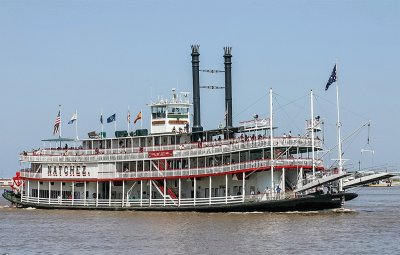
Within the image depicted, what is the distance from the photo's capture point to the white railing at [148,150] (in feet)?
196

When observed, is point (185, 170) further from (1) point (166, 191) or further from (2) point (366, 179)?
(2) point (366, 179)

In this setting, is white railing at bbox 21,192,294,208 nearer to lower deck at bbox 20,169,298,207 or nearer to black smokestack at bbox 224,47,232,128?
lower deck at bbox 20,169,298,207

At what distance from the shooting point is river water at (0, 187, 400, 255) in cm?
4150

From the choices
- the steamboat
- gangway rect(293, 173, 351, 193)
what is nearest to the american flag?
the steamboat

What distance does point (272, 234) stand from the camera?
153 ft

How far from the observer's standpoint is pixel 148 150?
224ft

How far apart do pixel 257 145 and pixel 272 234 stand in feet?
45.7

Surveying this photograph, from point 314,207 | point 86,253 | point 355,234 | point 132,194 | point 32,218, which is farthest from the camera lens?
point 132,194

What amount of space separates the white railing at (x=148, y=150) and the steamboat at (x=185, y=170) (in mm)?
79

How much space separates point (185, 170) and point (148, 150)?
5159 millimetres

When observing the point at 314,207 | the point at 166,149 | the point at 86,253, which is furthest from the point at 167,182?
the point at 86,253

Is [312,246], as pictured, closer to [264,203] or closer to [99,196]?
[264,203]

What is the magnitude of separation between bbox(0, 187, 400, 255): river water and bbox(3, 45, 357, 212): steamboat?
5.39 ft

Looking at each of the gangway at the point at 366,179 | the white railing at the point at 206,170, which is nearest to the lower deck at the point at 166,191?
the white railing at the point at 206,170
